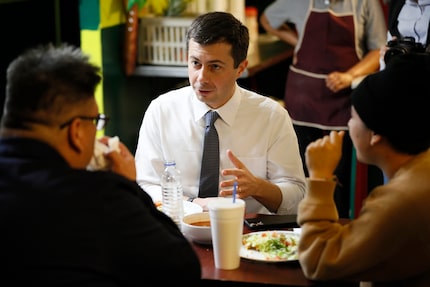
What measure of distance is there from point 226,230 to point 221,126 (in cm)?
84

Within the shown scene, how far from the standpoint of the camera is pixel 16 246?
4.87ft

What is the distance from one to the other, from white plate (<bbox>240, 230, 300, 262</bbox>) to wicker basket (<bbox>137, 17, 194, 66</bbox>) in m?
2.14

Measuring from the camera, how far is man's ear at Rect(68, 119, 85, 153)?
1.66 metres

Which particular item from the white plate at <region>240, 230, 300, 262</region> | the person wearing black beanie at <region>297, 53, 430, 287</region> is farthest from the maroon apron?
the person wearing black beanie at <region>297, 53, 430, 287</region>

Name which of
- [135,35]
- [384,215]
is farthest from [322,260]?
[135,35]

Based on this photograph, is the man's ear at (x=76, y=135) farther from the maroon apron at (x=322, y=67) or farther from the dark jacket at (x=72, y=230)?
the maroon apron at (x=322, y=67)

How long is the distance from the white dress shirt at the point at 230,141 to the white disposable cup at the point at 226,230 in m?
0.70

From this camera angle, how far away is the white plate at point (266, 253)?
6.61ft

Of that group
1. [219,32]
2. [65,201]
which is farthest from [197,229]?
[219,32]

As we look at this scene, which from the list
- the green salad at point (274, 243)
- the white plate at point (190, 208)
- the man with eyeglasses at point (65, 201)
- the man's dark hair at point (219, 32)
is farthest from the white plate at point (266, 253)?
the man's dark hair at point (219, 32)

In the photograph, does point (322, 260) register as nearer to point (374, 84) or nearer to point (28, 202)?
point (374, 84)

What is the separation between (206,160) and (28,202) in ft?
4.05

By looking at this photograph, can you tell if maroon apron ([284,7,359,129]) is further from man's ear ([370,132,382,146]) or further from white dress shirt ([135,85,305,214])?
man's ear ([370,132,382,146])

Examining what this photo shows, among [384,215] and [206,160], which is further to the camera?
[206,160]
